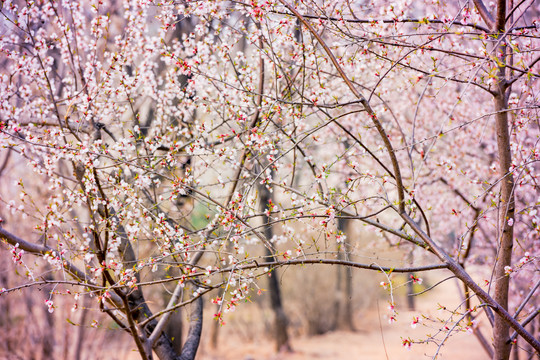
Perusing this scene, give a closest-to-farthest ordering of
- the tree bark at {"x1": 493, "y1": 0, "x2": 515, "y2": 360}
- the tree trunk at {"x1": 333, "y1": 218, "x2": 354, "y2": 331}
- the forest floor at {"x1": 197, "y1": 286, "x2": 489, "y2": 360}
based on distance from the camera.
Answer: the tree bark at {"x1": 493, "y1": 0, "x2": 515, "y2": 360}, the forest floor at {"x1": 197, "y1": 286, "x2": 489, "y2": 360}, the tree trunk at {"x1": 333, "y1": 218, "x2": 354, "y2": 331}

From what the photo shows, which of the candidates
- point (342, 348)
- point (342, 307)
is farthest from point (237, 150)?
point (342, 307)

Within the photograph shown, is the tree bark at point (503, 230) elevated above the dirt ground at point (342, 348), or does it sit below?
above

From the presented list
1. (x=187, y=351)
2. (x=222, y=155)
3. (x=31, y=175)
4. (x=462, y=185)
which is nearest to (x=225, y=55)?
(x=222, y=155)

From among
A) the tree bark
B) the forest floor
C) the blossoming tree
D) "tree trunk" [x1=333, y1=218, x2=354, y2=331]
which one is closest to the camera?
the blossoming tree

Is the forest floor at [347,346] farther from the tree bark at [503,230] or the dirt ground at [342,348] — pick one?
the tree bark at [503,230]

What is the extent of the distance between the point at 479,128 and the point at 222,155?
437 centimetres

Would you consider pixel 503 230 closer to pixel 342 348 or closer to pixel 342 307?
pixel 342 348

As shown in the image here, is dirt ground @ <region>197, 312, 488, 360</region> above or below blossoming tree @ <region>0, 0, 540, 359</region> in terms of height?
below

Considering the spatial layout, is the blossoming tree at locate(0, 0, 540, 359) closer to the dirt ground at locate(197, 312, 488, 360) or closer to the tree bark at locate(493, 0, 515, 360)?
the tree bark at locate(493, 0, 515, 360)

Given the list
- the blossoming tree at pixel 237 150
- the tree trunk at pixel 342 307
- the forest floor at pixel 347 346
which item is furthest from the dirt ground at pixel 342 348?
the blossoming tree at pixel 237 150

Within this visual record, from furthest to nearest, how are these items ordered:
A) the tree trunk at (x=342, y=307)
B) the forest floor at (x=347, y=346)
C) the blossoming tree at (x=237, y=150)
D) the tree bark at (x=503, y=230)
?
the tree trunk at (x=342, y=307)
the forest floor at (x=347, y=346)
the tree bark at (x=503, y=230)
the blossoming tree at (x=237, y=150)

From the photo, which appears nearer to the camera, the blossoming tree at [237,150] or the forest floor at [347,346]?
the blossoming tree at [237,150]

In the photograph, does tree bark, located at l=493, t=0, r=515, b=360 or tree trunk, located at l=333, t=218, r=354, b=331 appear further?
tree trunk, located at l=333, t=218, r=354, b=331

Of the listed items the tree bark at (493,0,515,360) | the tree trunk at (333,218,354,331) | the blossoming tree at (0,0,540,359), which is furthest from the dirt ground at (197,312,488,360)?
the tree bark at (493,0,515,360)
